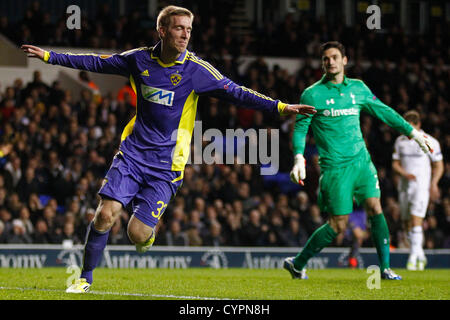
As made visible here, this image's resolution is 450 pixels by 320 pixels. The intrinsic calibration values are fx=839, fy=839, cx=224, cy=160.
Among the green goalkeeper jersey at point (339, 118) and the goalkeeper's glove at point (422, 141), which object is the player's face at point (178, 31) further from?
the goalkeeper's glove at point (422, 141)

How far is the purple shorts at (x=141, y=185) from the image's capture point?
6902 mm

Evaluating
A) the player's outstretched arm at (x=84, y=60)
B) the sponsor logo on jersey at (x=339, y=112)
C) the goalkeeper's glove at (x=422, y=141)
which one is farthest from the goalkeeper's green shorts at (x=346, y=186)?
the player's outstretched arm at (x=84, y=60)

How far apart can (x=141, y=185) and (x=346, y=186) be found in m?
2.71

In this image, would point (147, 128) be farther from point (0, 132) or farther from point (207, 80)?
point (0, 132)

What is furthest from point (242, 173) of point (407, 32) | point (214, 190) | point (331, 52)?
point (407, 32)

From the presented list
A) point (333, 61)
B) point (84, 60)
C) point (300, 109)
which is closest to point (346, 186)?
point (333, 61)

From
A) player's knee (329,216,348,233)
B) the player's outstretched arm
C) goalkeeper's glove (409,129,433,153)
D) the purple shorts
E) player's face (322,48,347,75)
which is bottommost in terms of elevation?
player's knee (329,216,348,233)

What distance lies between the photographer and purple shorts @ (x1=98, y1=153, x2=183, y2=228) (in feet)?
22.6

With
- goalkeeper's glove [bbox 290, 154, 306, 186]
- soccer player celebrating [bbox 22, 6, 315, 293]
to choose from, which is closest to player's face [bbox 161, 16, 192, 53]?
soccer player celebrating [bbox 22, 6, 315, 293]

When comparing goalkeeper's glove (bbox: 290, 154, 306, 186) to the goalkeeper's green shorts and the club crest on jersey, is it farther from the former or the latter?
the club crest on jersey

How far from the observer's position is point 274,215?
629 inches

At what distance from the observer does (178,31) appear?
7016mm

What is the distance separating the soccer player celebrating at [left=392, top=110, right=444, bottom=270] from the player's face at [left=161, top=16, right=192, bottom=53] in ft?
20.5

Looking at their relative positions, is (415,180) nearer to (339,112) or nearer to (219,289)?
(339,112)
